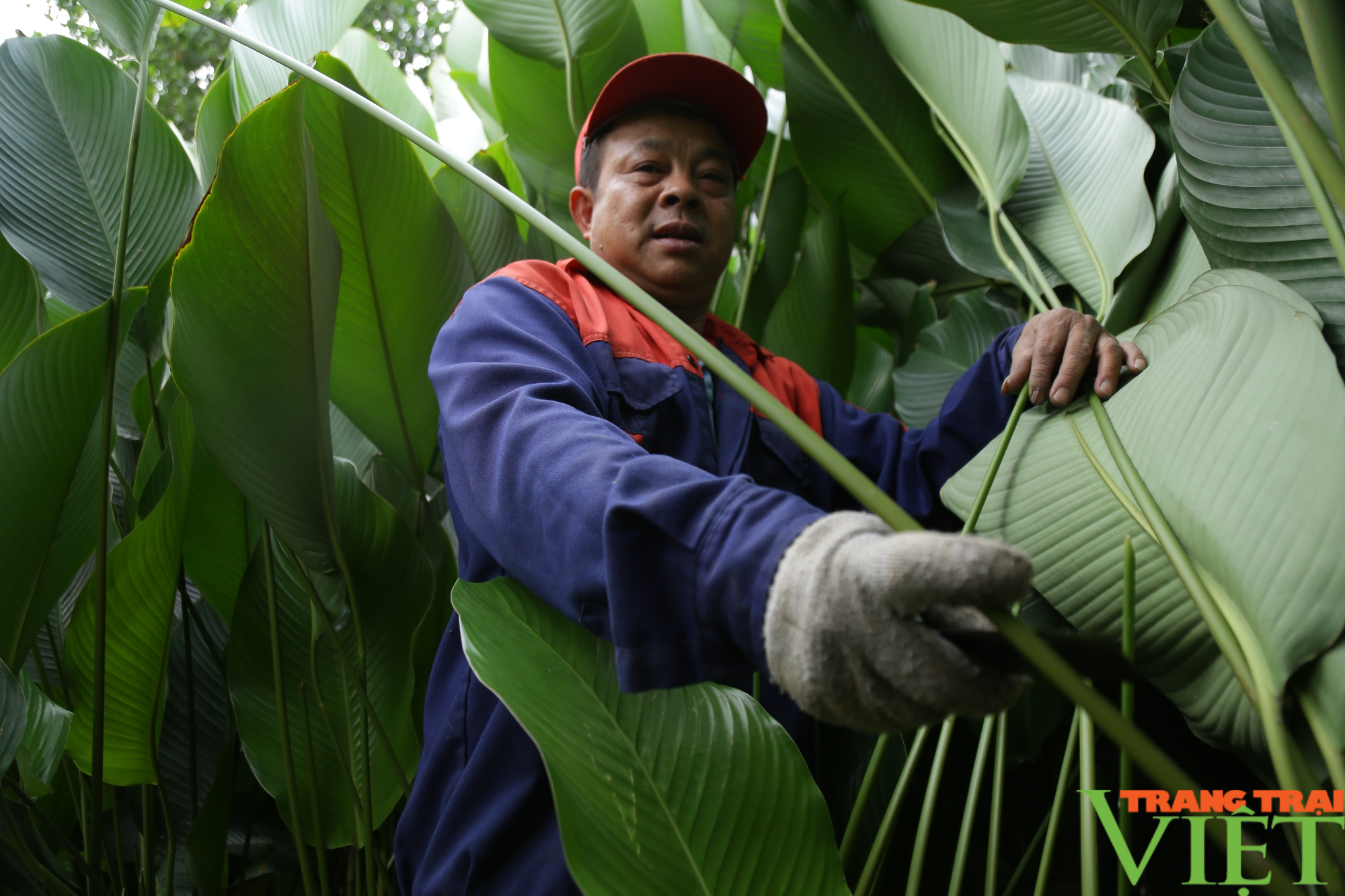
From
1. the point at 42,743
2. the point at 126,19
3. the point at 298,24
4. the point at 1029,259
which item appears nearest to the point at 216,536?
the point at 42,743

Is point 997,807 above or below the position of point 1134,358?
below

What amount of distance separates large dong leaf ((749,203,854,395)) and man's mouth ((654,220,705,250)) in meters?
0.19

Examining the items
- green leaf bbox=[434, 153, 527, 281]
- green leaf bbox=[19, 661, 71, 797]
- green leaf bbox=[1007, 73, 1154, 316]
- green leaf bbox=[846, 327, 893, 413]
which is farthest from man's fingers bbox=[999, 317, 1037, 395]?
green leaf bbox=[19, 661, 71, 797]

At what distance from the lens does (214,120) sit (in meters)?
0.82

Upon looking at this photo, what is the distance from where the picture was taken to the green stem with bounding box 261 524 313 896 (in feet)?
2.33

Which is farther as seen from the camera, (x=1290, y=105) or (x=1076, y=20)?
(x=1076, y=20)

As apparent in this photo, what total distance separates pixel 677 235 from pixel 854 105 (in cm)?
29

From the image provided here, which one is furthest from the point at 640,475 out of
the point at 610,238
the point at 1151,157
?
the point at 1151,157

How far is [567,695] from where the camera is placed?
1.55ft

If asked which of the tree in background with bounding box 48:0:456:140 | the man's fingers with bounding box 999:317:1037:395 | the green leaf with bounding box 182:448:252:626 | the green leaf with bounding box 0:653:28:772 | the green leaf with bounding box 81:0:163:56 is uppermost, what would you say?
the tree in background with bounding box 48:0:456:140

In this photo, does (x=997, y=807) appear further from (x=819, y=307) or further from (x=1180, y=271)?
(x=819, y=307)

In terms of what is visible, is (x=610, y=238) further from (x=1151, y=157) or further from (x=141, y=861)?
(x=141, y=861)

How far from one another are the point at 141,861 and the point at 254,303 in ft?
1.96

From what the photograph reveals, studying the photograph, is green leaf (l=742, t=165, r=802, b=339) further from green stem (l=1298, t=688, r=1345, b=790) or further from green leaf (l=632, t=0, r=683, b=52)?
green stem (l=1298, t=688, r=1345, b=790)
